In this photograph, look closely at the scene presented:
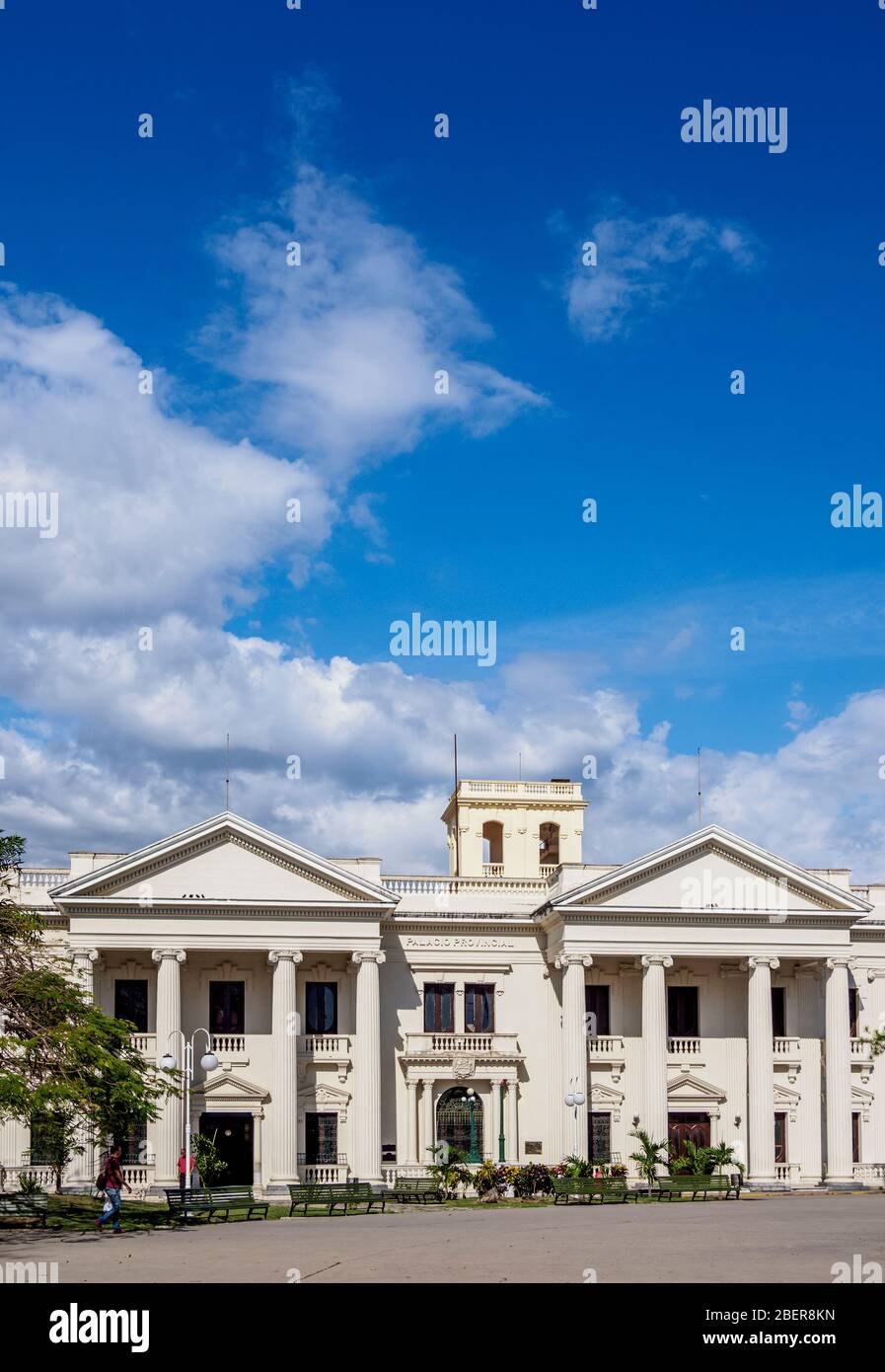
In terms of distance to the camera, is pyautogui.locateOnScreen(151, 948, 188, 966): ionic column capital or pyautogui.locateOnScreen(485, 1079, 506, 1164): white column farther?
pyautogui.locateOnScreen(485, 1079, 506, 1164): white column

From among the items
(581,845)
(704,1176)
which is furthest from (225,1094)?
(581,845)

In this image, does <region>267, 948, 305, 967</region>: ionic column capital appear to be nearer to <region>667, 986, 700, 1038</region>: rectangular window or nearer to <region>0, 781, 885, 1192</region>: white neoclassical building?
<region>0, 781, 885, 1192</region>: white neoclassical building

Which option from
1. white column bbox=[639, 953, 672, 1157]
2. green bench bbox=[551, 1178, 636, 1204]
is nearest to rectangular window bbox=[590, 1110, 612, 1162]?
white column bbox=[639, 953, 672, 1157]

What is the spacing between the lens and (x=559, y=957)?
53.4m

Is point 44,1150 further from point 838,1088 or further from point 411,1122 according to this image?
point 838,1088

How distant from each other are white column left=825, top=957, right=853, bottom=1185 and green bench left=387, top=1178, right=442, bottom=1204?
14.8m

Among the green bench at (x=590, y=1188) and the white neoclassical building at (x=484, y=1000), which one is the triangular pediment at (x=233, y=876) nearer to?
the white neoclassical building at (x=484, y=1000)

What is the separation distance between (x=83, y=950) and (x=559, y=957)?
15500mm

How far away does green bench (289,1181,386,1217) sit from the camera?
139ft

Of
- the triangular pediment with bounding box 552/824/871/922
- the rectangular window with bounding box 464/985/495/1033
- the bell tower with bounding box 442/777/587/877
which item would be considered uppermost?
the bell tower with bounding box 442/777/587/877

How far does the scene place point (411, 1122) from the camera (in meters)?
53.0
